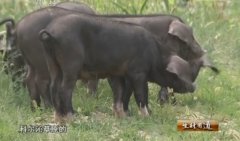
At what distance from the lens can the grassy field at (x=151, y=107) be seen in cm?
511

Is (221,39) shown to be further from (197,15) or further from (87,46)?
(87,46)

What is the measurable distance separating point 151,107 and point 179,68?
0.61 m

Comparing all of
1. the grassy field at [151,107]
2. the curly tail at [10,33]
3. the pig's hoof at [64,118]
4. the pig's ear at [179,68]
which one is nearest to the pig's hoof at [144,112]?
the grassy field at [151,107]

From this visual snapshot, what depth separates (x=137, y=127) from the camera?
209 inches

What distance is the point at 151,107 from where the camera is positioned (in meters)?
6.01

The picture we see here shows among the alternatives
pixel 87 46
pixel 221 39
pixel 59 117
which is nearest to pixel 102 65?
pixel 87 46

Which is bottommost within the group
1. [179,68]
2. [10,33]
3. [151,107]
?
[151,107]

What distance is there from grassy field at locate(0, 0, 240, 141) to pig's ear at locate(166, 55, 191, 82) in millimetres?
387

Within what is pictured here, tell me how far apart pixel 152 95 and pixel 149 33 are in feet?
3.48

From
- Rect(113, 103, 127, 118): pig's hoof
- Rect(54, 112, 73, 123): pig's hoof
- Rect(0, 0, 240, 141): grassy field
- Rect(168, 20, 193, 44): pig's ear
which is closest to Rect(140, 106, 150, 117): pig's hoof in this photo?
Rect(0, 0, 240, 141): grassy field

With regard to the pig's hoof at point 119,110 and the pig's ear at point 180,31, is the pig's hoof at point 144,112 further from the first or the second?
the pig's ear at point 180,31

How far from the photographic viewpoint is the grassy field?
511 centimetres

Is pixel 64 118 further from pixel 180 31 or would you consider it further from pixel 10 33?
pixel 180 31

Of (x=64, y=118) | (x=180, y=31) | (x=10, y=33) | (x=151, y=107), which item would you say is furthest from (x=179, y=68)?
(x=10, y=33)
